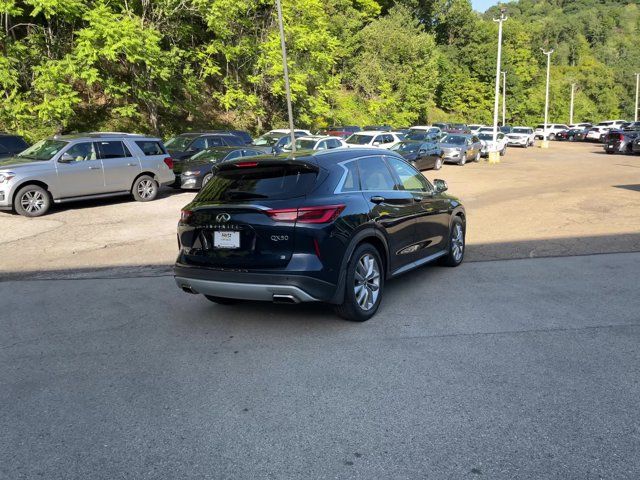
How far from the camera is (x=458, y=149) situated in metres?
29.6

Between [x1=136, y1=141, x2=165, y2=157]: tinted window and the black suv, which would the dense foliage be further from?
the black suv

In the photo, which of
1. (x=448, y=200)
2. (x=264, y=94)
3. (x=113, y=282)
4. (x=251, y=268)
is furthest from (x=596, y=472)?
(x=264, y=94)

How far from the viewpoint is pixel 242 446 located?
11.0 ft

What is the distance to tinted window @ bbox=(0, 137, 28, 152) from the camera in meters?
16.7

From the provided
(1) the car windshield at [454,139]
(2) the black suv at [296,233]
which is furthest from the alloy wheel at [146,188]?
(1) the car windshield at [454,139]

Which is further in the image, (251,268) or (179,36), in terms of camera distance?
(179,36)

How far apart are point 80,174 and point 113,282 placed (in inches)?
294

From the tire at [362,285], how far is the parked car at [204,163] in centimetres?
1195

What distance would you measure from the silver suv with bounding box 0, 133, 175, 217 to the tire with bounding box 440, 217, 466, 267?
9.80m

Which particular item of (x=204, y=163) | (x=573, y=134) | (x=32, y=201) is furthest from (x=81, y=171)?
(x=573, y=134)

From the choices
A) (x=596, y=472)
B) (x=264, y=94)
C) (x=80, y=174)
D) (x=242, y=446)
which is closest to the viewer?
(x=596, y=472)

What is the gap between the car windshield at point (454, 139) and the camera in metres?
30.2

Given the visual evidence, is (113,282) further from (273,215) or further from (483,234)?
(483,234)

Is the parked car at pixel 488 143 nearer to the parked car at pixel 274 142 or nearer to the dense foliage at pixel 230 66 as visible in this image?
the dense foliage at pixel 230 66
